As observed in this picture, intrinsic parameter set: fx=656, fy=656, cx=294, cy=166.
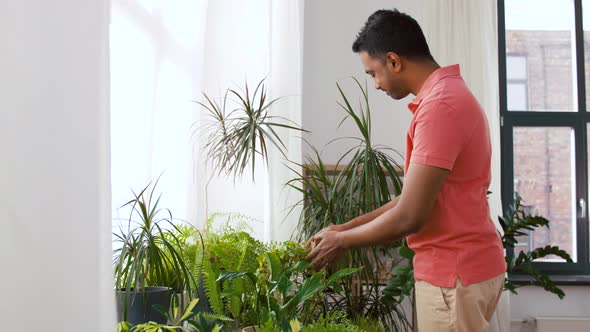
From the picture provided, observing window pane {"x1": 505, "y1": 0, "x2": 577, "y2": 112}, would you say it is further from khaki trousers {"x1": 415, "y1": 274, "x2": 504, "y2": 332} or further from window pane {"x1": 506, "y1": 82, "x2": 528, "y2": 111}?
khaki trousers {"x1": 415, "y1": 274, "x2": 504, "y2": 332}

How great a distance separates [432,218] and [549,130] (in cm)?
375

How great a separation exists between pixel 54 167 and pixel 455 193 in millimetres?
1140

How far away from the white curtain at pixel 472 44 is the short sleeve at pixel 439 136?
308 centimetres

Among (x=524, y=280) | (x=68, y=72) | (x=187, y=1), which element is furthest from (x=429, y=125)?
(x=524, y=280)

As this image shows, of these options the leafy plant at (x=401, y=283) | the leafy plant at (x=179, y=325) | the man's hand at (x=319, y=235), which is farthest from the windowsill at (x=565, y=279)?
the leafy plant at (x=179, y=325)

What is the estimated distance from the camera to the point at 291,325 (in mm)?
1818

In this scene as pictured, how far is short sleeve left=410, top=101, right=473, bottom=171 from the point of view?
5.61ft

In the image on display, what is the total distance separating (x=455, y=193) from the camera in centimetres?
180

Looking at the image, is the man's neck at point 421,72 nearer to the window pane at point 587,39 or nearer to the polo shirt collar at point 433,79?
the polo shirt collar at point 433,79

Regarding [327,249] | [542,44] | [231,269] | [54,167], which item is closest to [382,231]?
[327,249]

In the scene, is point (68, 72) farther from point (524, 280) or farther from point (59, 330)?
point (524, 280)

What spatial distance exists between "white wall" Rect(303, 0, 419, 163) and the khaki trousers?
2.92m

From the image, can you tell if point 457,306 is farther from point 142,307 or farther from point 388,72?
point 142,307

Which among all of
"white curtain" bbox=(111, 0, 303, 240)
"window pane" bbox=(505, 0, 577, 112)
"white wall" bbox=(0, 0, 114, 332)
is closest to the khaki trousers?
"white wall" bbox=(0, 0, 114, 332)
